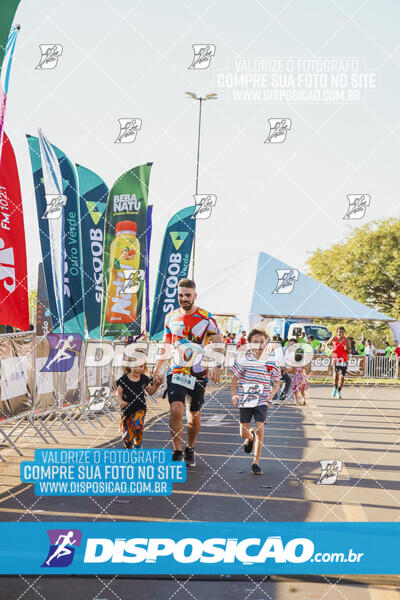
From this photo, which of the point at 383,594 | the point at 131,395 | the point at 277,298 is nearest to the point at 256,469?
the point at 131,395

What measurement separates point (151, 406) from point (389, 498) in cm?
1018

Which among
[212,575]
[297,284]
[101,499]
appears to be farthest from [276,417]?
[297,284]

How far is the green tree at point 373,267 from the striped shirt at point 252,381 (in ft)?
141

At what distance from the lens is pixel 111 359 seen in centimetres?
1321

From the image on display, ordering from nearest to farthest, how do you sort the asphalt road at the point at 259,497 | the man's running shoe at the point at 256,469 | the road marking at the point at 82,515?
the asphalt road at the point at 259,497 < the road marking at the point at 82,515 < the man's running shoe at the point at 256,469

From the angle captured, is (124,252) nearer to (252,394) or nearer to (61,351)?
(61,351)

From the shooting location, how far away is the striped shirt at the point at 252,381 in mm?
7762

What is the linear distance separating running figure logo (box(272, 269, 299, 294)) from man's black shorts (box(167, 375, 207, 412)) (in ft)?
79.0

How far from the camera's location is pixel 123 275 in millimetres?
15078

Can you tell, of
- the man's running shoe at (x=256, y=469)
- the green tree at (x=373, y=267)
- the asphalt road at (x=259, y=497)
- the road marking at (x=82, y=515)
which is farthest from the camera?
the green tree at (x=373, y=267)

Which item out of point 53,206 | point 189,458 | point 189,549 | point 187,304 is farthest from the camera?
point 53,206

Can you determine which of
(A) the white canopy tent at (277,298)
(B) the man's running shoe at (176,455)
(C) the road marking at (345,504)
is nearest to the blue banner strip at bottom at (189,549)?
(C) the road marking at (345,504)

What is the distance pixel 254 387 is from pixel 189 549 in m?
3.97

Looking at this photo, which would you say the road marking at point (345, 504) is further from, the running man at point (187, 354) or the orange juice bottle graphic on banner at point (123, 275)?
the orange juice bottle graphic on banner at point (123, 275)
